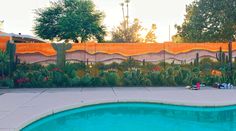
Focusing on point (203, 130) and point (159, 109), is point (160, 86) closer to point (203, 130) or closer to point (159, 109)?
point (159, 109)

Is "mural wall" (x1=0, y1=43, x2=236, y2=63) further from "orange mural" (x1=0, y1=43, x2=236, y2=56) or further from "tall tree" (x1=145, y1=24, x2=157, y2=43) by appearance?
"tall tree" (x1=145, y1=24, x2=157, y2=43)

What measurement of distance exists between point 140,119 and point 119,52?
6901mm

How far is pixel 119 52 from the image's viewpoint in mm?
16531

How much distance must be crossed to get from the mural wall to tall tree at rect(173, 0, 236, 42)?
8.78 meters

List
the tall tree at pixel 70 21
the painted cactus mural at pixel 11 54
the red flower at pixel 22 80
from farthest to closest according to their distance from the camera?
1. the tall tree at pixel 70 21
2. the painted cactus mural at pixel 11 54
3. the red flower at pixel 22 80

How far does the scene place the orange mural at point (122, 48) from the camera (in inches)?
641

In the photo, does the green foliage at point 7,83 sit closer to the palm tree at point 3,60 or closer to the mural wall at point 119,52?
the palm tree at point 3,60

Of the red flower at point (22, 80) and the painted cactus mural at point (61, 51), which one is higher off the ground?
the painted cactus mural at point (61, 51)

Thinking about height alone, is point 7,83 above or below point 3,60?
below

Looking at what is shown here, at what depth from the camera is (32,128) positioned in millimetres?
8031

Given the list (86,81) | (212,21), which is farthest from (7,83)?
(212,21)

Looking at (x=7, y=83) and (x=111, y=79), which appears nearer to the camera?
(x=7, y=83)

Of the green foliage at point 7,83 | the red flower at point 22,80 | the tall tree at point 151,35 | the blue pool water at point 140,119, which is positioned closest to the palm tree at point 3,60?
the green foliage at point 7,83

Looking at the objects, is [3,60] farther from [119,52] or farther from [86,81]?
[119,52]
